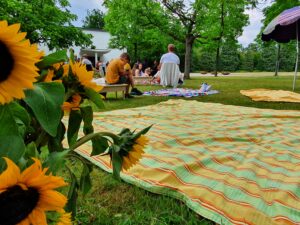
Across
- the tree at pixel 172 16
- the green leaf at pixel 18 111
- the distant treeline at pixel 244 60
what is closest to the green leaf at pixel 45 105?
the green leaf at pixel 18 111

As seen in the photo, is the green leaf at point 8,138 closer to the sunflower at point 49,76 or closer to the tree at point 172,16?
the sunflower at point 49,76

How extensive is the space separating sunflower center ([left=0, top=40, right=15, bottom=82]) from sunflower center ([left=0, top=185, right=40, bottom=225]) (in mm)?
222

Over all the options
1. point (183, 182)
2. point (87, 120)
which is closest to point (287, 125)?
point (183, 182)

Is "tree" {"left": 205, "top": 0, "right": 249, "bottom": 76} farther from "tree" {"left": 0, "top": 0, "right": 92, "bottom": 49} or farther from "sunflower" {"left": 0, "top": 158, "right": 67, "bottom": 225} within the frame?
"sunflower" {"left": 0, "top": 158, "right": 67, "bottom": 225}

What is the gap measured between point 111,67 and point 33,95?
8.03 metres

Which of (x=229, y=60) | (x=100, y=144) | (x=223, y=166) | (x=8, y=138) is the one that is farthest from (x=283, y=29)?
(x=229, y=60)

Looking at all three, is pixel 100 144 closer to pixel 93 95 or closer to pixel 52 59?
pixel 93 95

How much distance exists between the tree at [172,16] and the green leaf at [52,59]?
19.6 meters

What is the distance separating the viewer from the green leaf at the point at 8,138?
0.75 metres

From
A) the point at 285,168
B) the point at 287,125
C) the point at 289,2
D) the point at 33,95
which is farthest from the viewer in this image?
the point at 289,2

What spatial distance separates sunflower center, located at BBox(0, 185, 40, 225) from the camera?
63 centimetres

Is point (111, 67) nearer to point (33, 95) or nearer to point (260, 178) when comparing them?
point (260, 178)

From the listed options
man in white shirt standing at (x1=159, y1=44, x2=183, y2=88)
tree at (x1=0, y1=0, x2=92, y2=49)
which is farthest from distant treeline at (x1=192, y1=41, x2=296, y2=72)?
tree at (x1=0, y1=0, x2=92, y2=49)

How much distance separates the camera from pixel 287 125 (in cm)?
491
